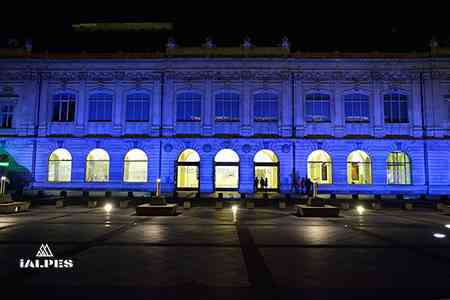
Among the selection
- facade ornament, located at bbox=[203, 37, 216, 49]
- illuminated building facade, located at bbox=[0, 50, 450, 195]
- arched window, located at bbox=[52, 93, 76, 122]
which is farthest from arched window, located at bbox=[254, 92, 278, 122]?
arched window, located at bbox=[52, 93, 76, 122]

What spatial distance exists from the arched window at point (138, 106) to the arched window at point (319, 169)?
1706 cm

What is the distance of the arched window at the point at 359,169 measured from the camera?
31.0 metres

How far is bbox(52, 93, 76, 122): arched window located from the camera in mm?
32750

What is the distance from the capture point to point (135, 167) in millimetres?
31656

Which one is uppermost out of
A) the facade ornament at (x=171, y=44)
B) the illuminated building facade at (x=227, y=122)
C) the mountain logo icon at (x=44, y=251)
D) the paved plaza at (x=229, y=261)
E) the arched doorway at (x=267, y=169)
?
the facade ornament at (x=171, y=44)

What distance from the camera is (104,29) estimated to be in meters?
37.2

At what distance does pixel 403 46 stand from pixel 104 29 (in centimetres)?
3344

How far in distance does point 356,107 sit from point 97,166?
26776 mm

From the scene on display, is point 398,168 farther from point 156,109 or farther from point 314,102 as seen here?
point 156,109

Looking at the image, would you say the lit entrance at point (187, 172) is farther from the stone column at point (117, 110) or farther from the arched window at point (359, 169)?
the arched window at point (359, 169)

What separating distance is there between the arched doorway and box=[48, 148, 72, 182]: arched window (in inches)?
740

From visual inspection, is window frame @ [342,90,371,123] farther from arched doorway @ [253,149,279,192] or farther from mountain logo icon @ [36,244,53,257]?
mountain logo icon @ [36,244,53,257]

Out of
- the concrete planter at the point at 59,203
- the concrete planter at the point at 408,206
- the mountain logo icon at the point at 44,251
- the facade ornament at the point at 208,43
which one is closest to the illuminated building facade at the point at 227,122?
the facade ornament at the point at 208,43

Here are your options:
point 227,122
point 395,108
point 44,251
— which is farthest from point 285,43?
point 44,251
